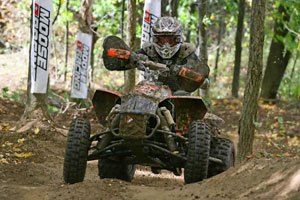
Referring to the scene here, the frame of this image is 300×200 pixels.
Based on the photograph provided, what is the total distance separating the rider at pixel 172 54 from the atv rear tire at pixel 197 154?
1.00 m

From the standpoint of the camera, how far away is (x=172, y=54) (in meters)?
7.72

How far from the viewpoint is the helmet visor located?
7672mm

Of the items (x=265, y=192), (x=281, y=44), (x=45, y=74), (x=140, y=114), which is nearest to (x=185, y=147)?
(x=140, y=114)

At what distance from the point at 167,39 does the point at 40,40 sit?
3495 mm

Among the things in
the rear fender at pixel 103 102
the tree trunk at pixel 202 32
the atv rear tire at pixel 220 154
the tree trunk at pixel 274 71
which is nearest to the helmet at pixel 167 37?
the rear fender at pixel 103 102

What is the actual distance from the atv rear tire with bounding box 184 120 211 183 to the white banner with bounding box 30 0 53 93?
478 cm

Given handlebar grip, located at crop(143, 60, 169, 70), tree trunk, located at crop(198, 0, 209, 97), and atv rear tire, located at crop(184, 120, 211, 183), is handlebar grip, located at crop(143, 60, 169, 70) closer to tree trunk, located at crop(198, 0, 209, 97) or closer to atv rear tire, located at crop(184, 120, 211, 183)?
atv rear tire, located at crop(184, 120, 211, 183)

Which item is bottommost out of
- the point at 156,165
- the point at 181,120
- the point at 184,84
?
the point at 156,165

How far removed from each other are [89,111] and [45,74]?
4626 mm

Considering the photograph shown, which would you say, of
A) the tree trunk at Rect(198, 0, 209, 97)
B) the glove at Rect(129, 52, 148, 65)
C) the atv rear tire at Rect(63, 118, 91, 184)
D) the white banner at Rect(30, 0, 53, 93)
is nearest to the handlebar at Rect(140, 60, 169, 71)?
the glove at Rect(129, 52, 148, 65)

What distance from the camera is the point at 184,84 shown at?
24.4 feet

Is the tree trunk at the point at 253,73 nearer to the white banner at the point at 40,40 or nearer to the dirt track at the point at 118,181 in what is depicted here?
the dirt track at the point at 118,181

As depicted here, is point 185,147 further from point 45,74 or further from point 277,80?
point 277,80

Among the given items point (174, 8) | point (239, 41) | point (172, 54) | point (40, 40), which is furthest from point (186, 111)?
point (239, 41)
